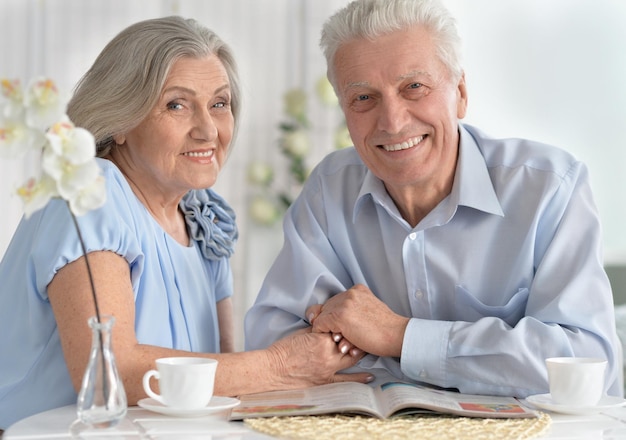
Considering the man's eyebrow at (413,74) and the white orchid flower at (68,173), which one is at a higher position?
the man's eyebrow at (413,74)

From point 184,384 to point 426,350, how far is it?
52 cm

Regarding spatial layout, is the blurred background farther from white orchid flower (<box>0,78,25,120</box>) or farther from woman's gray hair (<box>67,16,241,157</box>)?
white orchid flower (<box>0,78,25,120</box>)

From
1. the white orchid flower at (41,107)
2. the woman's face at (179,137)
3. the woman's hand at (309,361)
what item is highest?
the woman's face at (179,137)

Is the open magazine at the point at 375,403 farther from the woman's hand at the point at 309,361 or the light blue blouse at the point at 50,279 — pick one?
the light blue blouse at the point at 50,279

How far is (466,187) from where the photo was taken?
1.77m

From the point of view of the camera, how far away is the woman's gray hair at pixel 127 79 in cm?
186

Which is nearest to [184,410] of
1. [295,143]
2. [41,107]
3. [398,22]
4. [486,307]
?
[41,107]

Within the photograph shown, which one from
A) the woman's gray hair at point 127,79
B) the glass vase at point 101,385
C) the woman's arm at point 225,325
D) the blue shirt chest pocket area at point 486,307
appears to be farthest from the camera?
the woman's arm at point 225,325

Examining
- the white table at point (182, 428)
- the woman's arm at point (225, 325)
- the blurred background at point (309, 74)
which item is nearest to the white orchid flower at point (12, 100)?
the white table at point (182, 428)

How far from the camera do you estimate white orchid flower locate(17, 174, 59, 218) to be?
102 cm

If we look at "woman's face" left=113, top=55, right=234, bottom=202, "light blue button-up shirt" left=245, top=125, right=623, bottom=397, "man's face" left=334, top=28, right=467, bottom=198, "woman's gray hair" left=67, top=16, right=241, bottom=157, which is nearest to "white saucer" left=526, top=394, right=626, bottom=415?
"light blue button-up shirt" left=245, top=125, right=623, bottom=397

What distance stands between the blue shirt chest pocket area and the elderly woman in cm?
26

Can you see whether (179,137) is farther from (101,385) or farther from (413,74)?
(101,385)

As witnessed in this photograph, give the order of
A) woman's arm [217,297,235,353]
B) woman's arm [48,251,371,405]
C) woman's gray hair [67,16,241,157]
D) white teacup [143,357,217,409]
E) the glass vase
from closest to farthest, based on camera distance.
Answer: the glass vase, white teacup [143,357,217,409], woman's arm [48,251,371,405], woman's gray hair [67,16,241,157], woman's arm [217,297,235,353]
